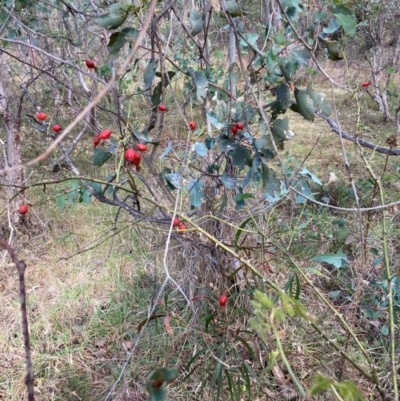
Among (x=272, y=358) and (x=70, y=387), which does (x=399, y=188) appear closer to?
(x=272, y=358)

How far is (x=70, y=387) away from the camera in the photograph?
1.53 m

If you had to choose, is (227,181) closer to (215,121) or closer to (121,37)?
(215,121)

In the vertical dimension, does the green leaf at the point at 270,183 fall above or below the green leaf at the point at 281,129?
below

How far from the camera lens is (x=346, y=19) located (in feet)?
2.87

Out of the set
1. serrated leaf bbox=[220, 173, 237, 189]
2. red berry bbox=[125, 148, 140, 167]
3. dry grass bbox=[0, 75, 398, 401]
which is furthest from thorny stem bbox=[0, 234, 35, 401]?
serrated leaf bbox=[220, 173, 237, 189]

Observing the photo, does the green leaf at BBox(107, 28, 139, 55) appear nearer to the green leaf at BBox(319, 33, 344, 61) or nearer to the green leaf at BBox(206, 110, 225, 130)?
the green leaf at BBox(206, 110, 225, 130)

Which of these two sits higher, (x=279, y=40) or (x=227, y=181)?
(x=279, y=40)

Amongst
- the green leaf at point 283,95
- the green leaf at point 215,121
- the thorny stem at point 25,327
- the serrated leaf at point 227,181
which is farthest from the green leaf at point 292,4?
the thorny stem at point 25,327

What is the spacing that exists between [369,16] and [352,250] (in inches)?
121

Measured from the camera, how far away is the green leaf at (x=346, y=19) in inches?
34.4

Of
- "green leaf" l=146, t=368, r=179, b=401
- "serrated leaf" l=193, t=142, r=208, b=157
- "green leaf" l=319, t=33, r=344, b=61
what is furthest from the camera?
"serrated leaf" l=193, t=142, r=208, b=157

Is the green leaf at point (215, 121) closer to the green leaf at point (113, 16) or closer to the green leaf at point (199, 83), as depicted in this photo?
the green leaf at point (199, 83)

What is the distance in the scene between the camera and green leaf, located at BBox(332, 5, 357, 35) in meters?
0.87

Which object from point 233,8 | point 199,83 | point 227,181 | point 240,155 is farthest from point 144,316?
point 233,8
